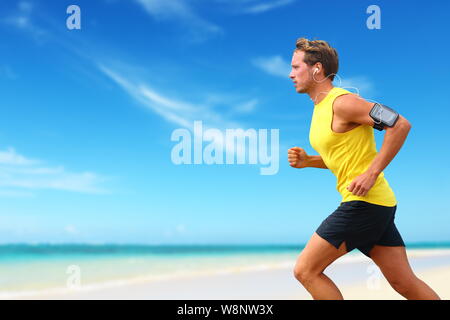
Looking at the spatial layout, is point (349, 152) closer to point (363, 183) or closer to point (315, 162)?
point (363, 183)

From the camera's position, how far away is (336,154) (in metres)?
2.76

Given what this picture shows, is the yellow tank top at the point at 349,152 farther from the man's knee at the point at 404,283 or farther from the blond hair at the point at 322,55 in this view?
the man's knee at the point at 404,283

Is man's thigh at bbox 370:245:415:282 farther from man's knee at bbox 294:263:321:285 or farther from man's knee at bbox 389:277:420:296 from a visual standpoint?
man's knee at bbox 294:263:321:285

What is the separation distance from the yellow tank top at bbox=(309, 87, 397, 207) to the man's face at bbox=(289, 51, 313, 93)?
0.54 feet

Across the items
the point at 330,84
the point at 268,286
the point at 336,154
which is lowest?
the point at 268,286

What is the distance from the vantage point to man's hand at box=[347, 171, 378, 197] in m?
2.57

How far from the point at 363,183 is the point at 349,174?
15cm

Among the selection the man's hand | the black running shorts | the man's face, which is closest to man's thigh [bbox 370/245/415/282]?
the black running shorts

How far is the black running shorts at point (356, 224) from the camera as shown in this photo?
262cm

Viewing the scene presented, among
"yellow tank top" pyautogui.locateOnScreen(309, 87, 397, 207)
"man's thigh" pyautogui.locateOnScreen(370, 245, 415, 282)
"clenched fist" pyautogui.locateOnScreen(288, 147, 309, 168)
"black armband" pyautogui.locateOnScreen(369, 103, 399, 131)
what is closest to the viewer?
"black armband" pyautogui.locateOnScreen(369, 103, 399, 131)

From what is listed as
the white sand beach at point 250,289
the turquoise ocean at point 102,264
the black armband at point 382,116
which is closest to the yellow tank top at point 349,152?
the black armband at point 382,116
